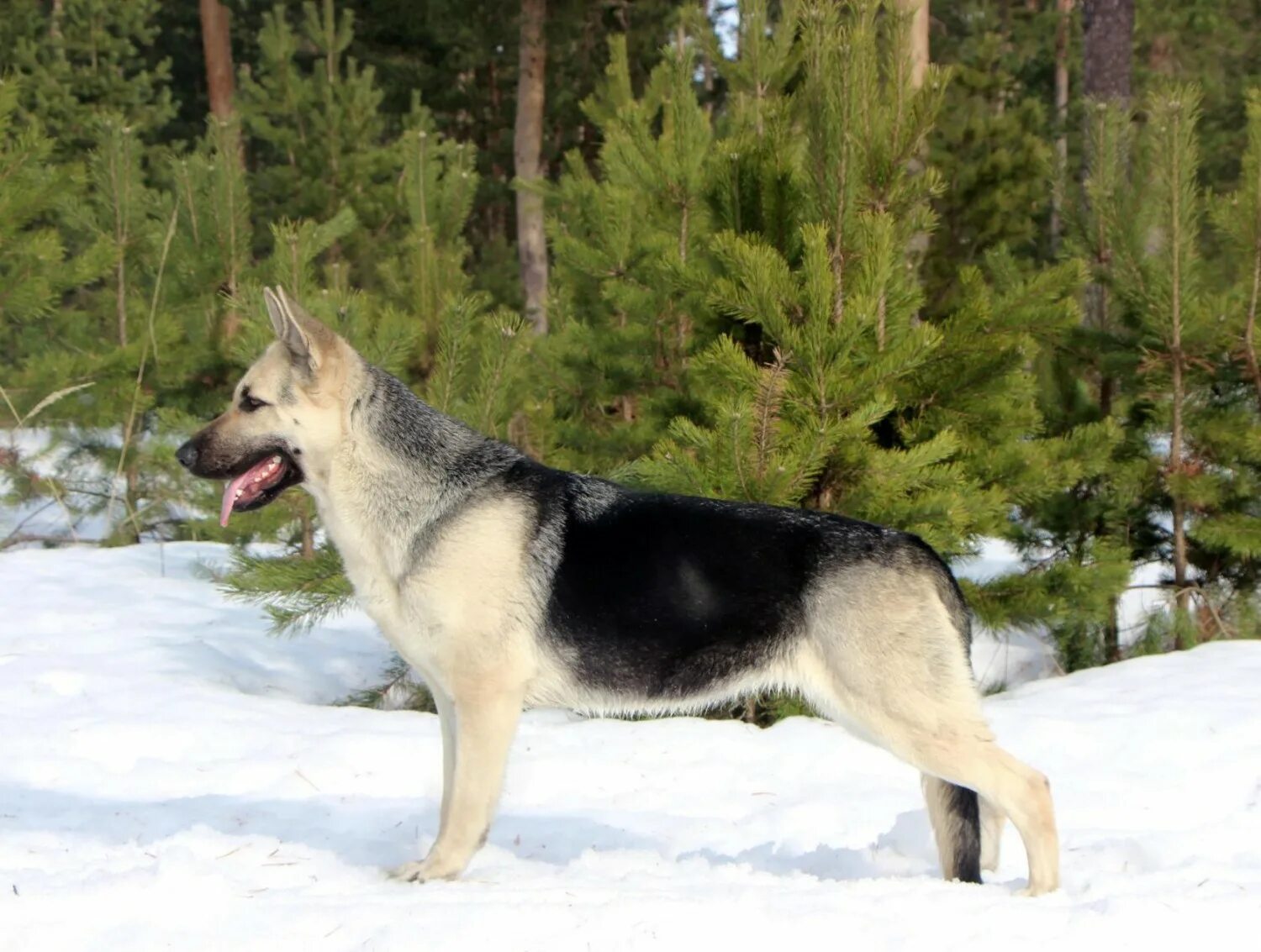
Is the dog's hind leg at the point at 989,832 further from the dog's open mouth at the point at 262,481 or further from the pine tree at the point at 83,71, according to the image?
the pine tree at the point at 83,71

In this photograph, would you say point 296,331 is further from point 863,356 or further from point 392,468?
point 863,356

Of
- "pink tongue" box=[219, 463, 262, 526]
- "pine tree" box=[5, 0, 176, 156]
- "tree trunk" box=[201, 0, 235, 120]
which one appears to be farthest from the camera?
"tree trunk" box=[201, 0, 235, 120]

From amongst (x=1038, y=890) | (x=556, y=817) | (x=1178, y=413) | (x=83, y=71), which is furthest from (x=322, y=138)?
(x=1038, y=890)

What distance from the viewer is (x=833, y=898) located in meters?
4.12

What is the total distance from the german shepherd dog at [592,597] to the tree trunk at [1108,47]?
9168mm

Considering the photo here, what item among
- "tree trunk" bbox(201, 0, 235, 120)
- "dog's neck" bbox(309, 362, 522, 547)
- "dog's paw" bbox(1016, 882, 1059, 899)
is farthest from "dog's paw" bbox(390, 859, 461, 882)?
"tree trunk" bbox(201, 0, 235, 120)

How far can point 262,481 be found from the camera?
Answer: 184 inches

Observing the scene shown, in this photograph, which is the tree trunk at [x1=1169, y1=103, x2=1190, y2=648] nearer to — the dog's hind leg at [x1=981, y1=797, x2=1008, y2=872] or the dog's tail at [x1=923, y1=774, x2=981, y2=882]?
the dog's hind leg at [x1=981, y1=797, x2=1008, y2=872]

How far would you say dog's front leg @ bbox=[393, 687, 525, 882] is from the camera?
4465 mm

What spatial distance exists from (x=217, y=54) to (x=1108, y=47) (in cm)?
1736

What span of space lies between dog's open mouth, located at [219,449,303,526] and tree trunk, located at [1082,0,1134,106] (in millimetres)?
9770

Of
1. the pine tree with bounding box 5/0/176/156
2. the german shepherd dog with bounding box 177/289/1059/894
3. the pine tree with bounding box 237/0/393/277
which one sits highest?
the pine tree with bounding box 5/0/176/156

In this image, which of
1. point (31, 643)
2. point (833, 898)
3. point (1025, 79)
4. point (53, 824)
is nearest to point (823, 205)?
point (833, 898)

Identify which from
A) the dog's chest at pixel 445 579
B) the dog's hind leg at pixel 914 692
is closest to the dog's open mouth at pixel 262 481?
the dog's chest at pixel 445 579
